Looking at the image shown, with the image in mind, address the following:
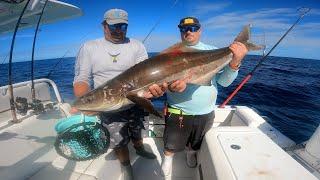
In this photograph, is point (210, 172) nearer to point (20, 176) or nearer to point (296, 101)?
point (20, 176)

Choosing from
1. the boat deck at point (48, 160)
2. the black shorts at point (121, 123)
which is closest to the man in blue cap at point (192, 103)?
the black shorts at point (121, 123)

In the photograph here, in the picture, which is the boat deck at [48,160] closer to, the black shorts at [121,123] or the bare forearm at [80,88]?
the black shorts at [121,123]

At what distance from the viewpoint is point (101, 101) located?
323cm

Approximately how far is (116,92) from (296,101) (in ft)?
40.3

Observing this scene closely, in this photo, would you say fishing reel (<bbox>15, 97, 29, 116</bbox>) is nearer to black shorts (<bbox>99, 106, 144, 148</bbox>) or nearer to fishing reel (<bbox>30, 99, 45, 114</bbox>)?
fishing reel (<bbox>30, 99, 45, 114</bbox>)

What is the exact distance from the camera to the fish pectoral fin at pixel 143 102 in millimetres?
3000

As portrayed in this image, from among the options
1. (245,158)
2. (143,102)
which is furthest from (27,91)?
(245,158)

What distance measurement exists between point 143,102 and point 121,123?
91cm

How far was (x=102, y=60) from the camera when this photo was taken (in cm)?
359

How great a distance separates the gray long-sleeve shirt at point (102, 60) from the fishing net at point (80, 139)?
2.02 feet

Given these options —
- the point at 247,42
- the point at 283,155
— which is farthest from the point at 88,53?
the point at 283,155

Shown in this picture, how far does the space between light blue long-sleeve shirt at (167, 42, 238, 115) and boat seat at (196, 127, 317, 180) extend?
78 cm

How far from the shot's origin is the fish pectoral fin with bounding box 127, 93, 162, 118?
3000 mm

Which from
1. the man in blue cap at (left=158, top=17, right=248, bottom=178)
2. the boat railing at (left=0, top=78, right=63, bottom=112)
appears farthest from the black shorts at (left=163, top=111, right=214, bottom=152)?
the boat railing at (left=0, top=78, right=63, bottom=112)
